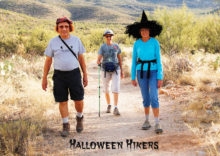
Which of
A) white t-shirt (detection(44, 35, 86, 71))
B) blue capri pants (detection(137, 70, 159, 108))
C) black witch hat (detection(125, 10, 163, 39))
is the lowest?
blue capri pants (detection(137, 70, 159, 108))

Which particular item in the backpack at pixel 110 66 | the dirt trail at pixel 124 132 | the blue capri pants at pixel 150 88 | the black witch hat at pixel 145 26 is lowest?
the dirt trail at pixel 124 132

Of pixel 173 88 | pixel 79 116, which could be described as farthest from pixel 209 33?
pixel 79 116

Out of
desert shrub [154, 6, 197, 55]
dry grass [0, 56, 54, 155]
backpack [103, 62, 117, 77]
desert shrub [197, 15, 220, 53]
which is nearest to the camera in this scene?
dry grass [0, 56, 54, 155]

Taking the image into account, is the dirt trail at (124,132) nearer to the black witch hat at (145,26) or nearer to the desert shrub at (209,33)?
the black witch hat at (145,26)

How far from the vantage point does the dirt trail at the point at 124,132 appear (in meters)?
3.53

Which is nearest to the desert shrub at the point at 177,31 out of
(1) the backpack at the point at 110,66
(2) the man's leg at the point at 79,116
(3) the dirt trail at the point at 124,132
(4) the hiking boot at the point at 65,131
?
(3) the dirt trail at the point at 124,132

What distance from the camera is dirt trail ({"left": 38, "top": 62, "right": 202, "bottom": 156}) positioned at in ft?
11.6

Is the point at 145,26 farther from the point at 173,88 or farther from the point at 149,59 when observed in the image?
the point at 173,88

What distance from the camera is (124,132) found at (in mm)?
4402

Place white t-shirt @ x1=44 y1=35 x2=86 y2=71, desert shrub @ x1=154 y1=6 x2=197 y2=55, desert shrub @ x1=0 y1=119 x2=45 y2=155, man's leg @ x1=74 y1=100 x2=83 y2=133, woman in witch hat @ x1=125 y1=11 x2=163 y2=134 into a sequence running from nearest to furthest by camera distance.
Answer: desert shrub @ x1=0 y1=119 x2=45 y2=155, white t-shirt @ x1=44 y1=35 x2=86 y2=71, woman in witch hat @ x1=125 y1=11 x2=163 y2=134, man's leg @ x1=74 y1=100 x2=83 y2=133, desert shrub @ x1=154 y1=6 x2=197 y2=55

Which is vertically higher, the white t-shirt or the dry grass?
the white t-shirt

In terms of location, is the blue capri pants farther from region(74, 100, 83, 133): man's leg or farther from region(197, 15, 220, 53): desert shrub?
A: region(197, 15, 220, 53): desert shrub

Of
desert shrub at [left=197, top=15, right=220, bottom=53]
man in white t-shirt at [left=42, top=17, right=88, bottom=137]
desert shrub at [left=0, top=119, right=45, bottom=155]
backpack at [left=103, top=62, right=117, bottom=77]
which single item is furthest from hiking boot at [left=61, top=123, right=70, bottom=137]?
desert shrub at [left=197, top=15, right=220, bottom=53]

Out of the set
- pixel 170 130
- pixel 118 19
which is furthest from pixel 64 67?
pixel 118 19
